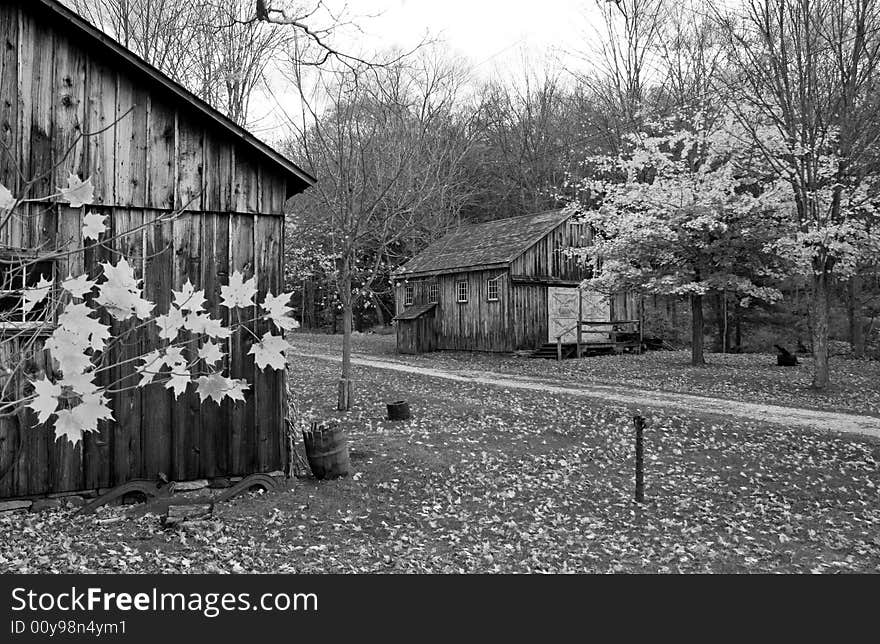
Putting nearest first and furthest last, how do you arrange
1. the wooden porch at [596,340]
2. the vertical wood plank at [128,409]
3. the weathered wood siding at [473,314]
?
the vertical wood plank at [128,409], the wooden porch at [596,340], the weathered wood siding at [473,314]

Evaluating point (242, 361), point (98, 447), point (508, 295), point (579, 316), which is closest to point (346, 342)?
point (242, 361)

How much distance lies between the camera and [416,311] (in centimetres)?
2852

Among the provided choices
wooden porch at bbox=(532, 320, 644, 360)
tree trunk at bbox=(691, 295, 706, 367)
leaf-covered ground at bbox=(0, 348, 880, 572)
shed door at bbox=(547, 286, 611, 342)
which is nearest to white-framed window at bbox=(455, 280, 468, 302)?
shed door at bbox=(547, 286, 611, 342)

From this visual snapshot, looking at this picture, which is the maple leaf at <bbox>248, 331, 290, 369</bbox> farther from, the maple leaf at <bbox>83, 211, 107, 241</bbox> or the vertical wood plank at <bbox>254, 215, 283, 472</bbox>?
the vertical wood plank at <bbox>254, 215, 283, 472</bbox>

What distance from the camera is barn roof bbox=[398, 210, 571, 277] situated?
85.5 ft

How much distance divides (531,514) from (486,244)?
68.6ft

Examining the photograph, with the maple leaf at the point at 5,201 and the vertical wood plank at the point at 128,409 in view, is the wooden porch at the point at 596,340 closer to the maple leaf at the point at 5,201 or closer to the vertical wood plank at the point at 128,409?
the vertical wood plank at the point at 128,409

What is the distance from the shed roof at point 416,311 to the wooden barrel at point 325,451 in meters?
19.2

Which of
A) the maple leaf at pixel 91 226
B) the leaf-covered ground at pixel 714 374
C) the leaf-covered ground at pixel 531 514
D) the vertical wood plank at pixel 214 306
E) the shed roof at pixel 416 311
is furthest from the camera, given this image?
the shed roof at pixel 416 311

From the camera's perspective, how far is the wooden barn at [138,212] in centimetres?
732

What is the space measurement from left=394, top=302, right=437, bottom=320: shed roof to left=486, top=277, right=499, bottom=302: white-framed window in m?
3.19

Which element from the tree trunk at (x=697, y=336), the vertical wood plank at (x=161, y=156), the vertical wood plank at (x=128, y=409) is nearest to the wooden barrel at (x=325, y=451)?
the vertical wood plank at (x=128, y=409)

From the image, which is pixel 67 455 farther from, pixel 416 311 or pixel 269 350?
pixel 416 311

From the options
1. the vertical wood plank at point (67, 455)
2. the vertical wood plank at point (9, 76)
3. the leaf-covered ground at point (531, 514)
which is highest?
the vertical wood plank at point (9, 76)
